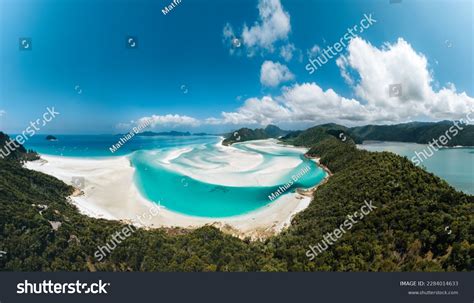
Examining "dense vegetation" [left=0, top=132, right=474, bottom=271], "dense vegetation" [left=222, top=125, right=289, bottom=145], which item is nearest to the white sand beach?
"dense vegetation" [left=0, top=132, right=474, bottom=271]

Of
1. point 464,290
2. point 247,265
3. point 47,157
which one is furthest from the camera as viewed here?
point 47,157

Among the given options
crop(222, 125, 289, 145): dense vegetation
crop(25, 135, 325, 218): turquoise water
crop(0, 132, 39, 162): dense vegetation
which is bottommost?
crop(25, 135, 325, 218): turquoise water

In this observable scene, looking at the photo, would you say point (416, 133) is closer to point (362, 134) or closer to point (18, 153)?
point (362, 134)

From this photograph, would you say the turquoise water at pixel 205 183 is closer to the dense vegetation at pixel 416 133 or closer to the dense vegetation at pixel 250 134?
the dense vegetation at pixel 250 134

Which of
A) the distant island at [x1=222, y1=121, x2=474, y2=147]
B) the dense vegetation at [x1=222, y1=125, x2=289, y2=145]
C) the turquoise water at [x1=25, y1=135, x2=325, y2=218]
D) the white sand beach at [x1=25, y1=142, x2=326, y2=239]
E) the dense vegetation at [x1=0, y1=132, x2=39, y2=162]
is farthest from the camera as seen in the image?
the dense vegetation at [x1=222, y1=125, x2=289, y2=145]

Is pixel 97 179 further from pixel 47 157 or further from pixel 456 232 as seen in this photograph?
pixel 456 232

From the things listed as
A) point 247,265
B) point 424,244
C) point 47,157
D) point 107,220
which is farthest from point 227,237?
point 47,157

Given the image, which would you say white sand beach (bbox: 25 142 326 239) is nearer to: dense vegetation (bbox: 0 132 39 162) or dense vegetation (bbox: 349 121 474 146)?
dense vegetation (bbox: 0 132 39 162)

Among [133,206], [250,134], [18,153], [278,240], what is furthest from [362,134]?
[18,153]
